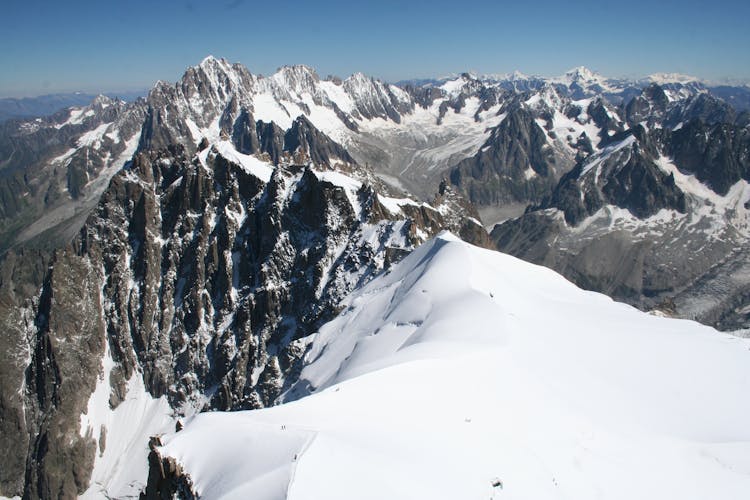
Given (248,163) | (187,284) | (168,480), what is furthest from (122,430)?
(168,480)

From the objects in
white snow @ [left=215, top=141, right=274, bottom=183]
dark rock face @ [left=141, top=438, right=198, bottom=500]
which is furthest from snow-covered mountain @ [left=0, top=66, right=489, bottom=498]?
dark rock face @ [left=141, top=438, right=198, bottom=500]

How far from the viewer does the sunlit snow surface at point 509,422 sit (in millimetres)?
23938

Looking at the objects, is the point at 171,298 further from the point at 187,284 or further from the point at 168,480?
the point at 168,480

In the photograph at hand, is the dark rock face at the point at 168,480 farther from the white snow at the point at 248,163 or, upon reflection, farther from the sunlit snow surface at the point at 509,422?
the white snow at the point at 248,163

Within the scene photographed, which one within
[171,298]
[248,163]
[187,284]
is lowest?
[171,298]

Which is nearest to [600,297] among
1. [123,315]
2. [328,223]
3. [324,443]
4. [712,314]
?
[324,443]

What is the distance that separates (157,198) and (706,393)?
138746mm

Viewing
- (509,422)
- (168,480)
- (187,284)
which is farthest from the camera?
(187,284)

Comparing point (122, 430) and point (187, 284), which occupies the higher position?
point (187, 284)

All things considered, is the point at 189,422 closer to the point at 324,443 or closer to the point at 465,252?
the point at 324,443

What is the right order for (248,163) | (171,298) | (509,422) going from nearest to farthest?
(509,422)
(248,163)
(171,298)

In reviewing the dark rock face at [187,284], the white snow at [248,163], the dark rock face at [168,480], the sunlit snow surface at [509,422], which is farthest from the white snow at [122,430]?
the dark rock face at [168,480]

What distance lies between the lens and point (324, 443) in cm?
2477

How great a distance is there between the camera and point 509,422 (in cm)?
3034
